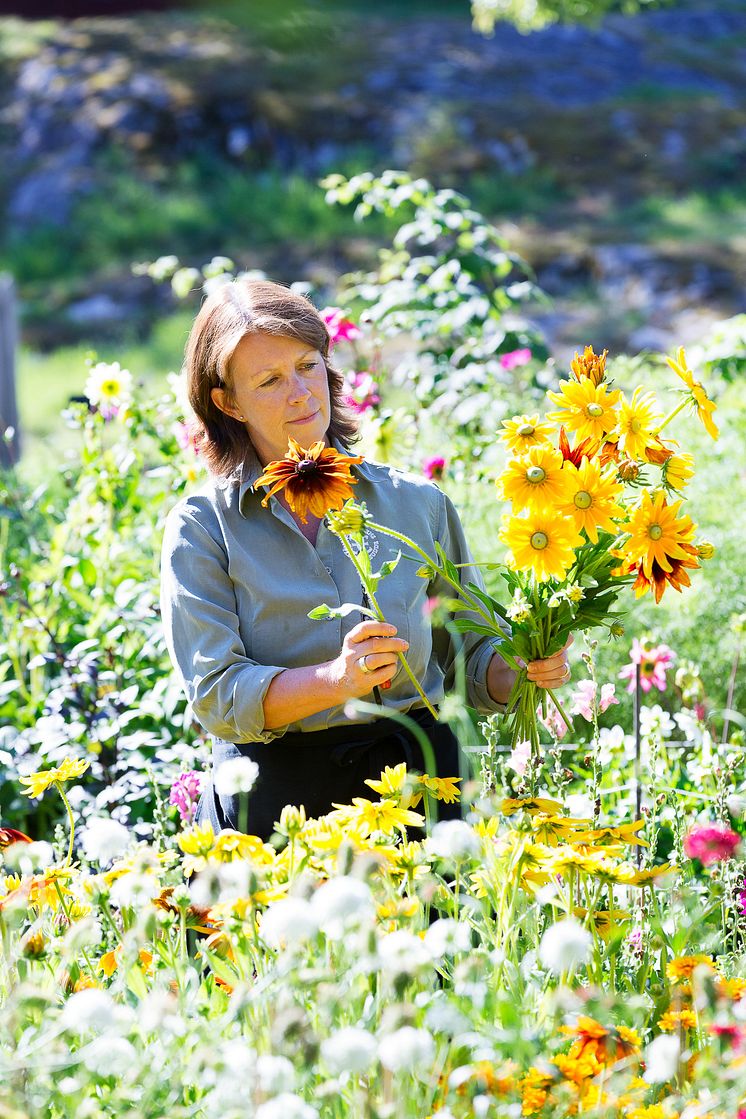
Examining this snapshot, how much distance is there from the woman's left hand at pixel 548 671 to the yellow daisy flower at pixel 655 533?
26 cm

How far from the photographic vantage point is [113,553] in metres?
3.15

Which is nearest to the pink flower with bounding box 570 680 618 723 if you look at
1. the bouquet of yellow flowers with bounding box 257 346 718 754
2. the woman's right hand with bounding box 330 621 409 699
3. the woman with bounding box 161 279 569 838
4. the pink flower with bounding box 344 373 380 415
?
the woman with bounding box 161 279 569 838

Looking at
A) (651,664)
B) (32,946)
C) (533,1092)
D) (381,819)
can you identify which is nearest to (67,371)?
(651,664)

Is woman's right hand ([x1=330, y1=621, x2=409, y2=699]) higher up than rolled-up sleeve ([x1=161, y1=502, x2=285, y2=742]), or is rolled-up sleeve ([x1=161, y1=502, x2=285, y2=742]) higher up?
woman's right hand ([x1=330, y1=621, x2=409, y2=699])

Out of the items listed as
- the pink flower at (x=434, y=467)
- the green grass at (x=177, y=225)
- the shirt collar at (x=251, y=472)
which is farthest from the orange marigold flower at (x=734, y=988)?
the green grass at (x=177, y=225)

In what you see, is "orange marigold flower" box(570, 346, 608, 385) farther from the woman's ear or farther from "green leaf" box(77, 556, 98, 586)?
"green leaf" box(77, 556, 98, 586)

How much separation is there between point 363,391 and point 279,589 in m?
1.27

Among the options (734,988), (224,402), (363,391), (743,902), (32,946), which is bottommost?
(743,902)

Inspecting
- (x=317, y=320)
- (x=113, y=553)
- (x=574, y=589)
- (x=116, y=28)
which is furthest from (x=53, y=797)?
(x=116, y=28)

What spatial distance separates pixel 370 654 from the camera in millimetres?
1599

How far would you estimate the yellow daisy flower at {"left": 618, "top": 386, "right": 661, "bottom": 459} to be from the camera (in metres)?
1.53

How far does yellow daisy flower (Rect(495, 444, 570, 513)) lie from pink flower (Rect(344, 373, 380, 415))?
1.68 m

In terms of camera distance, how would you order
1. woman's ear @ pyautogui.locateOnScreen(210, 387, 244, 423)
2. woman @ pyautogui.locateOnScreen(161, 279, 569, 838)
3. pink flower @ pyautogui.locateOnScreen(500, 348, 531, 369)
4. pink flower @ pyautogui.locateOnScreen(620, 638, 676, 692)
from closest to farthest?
1. woman @ pyautogui.locateOnScreen(161, 279, 569, 838)
2. woman's ear @ pyautogui.locateOnScreen(210, 387, 244, 423)
3. pink flower @ pyautogui.locateOnScreen(620, 638, 676, 692)
4. pink flower @ pyautogui.locateOnScreen(500, 348, 531, 369)

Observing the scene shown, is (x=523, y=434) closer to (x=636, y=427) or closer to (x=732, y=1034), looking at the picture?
(x=636, y=427)
